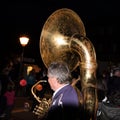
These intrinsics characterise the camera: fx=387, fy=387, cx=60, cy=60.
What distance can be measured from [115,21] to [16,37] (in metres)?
34.2

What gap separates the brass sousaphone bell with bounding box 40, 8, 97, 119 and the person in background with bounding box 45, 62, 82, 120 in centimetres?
150

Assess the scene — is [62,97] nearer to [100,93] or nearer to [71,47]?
[71,47]

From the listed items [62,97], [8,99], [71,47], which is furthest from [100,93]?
[62,97]

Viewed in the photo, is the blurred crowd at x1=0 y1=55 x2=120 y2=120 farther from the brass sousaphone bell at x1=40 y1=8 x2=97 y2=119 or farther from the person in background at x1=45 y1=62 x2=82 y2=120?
the person in background at x1=45 y1=62 x2=82 y2=120

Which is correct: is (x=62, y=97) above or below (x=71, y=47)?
below

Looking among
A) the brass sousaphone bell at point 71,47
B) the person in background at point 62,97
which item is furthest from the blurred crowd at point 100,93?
the person in background at point 62,97

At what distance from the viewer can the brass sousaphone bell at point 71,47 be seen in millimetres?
5570

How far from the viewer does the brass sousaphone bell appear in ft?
18.3

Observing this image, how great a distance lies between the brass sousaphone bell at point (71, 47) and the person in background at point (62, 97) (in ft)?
4.92

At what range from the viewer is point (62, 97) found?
381 centimetres

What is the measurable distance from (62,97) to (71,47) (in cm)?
234

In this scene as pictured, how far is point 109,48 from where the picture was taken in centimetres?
6481

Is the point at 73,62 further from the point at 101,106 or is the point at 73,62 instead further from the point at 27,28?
the point at 27,28

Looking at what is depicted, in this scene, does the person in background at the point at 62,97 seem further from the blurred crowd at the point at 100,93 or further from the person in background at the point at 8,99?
the person in background at the point at 8,99
